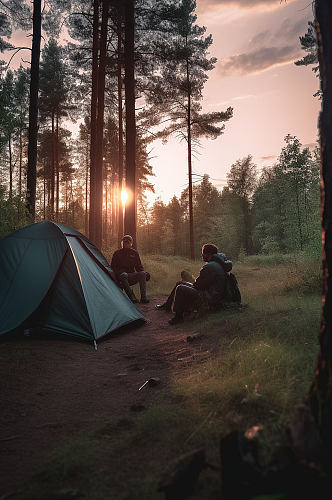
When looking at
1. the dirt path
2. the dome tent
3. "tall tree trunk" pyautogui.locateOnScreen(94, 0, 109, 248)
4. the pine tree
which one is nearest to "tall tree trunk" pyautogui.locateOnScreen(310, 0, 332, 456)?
the dirt path

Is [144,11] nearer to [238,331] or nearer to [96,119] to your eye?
[96,119]

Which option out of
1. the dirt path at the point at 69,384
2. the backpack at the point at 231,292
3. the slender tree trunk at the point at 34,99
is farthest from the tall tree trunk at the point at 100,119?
the dirt path at the point at 69,384

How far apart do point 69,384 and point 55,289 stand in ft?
7.91

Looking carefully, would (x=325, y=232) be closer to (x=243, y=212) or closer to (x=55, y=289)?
(x=55, y=289)

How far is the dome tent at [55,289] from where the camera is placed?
5.53m

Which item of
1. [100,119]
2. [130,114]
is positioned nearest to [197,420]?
[130,114]

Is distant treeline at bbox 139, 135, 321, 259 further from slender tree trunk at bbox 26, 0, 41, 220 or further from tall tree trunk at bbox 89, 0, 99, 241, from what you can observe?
slender tree trunk at bbox 26, 0, 41, 220

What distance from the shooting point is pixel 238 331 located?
467 centimetres

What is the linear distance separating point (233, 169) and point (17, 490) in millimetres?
41021

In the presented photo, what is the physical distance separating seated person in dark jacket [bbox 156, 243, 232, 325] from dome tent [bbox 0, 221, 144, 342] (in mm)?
956

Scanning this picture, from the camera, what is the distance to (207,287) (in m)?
6.41

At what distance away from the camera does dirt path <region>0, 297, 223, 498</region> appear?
2596mm

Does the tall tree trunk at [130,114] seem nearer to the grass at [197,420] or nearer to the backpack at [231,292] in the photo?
→ the backpack at [231,292]

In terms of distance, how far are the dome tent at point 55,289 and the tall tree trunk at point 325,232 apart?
4161 millimetres
